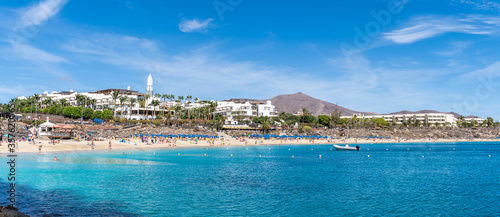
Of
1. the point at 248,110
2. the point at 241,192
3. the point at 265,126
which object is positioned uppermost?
the point at 248,110

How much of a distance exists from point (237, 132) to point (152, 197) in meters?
94.9

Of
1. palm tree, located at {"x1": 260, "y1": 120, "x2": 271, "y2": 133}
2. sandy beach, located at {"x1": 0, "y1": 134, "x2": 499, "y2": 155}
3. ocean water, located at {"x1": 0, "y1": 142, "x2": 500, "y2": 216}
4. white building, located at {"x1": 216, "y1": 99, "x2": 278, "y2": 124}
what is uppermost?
white building, located at {"x1": 216, "y1": 99, "x2": 278, "y2": 124}

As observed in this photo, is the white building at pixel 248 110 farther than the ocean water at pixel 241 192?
Yes

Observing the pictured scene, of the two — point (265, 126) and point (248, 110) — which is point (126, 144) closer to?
point (265, 126)

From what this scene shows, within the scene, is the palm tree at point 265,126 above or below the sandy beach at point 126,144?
above

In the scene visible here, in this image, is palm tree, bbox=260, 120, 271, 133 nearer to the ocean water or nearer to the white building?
the white building

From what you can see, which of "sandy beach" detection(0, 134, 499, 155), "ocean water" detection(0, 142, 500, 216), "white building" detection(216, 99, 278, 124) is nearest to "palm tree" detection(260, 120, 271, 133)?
"sandy beach" detection(0, 134, 499, 155)

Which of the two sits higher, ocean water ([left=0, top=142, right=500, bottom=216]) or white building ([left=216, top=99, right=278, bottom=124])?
white building ([left=216, top=99, right=278, bottom=124])

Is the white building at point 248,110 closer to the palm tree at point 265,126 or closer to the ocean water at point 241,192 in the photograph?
the palm tree at point 265,126

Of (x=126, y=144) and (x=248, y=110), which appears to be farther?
(x=248, y=110)

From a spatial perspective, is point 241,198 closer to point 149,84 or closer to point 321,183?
point 321,183

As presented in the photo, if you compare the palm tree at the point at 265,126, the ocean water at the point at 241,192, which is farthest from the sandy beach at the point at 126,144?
the ocean water at the point at 241,192

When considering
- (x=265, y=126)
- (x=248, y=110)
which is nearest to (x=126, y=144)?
(x=265, y=126)

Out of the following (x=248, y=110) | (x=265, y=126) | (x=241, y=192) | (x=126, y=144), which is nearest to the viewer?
(x=241, y=192)
